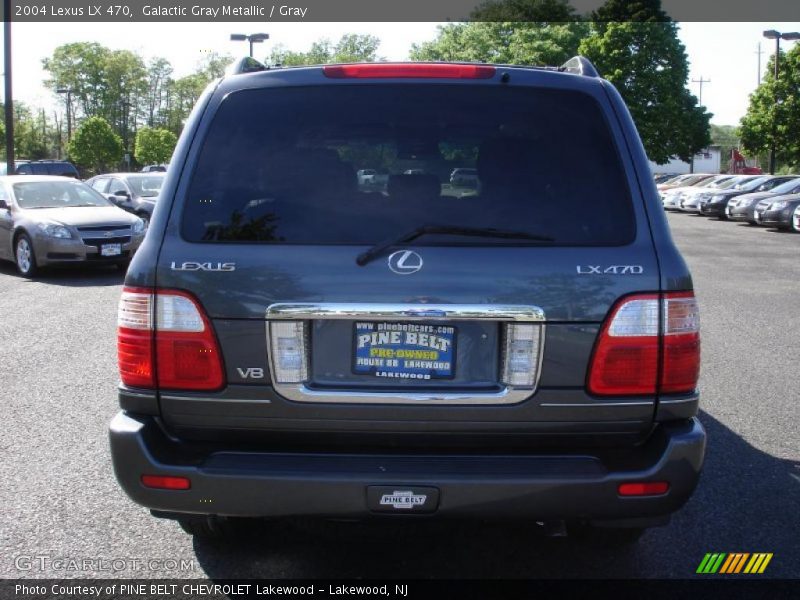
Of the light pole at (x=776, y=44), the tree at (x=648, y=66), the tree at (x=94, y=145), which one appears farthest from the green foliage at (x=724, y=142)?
the tree at (x=94, y=145)

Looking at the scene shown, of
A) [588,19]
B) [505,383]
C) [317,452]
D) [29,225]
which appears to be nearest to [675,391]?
[505,383]

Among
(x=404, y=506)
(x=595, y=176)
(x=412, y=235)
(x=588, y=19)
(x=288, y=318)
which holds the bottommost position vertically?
(x=404, y=506)

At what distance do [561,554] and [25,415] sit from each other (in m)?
3.86

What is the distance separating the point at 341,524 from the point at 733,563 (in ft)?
5.56

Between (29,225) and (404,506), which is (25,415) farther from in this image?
(29,225)

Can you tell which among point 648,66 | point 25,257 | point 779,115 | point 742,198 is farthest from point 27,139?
point 25,257

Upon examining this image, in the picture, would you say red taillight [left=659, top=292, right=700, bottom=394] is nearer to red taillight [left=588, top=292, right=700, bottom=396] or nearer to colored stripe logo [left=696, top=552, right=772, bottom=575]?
red taillight [left=588, top=292, right=700, bottom=396]

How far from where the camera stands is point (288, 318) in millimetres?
2908

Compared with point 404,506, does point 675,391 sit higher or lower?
higher

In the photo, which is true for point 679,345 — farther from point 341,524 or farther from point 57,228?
point 57,228

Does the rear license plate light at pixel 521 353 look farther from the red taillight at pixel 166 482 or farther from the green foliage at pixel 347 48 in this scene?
the green foliage at pixel 347 48

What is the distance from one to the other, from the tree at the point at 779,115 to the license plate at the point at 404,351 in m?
39.5

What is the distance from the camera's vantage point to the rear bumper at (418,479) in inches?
111

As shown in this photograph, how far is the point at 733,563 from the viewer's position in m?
3.70
